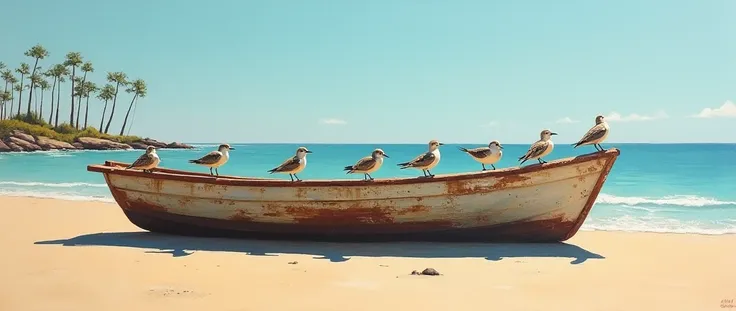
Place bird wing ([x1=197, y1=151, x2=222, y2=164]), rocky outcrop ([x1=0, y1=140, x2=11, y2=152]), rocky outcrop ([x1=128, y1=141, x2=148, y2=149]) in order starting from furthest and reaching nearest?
rocky outcrop ([x1=128, y1=141, x2=148, y2=149])
rocky outcrop ([x1=0, y1=140, x2=11, y2=152])
bird wing ([x1=197, y1=151, x2=222, y2=164])

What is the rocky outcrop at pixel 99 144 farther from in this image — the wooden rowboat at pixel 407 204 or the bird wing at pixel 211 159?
the wooden rowboat at pixel 407 204

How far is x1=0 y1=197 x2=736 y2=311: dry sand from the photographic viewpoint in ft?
15.2

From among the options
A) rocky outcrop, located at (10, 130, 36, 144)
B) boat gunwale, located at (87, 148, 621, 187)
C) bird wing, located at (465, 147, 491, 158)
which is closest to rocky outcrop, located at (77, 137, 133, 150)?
rocky outcrop, located at (10, 130, 36, 144)

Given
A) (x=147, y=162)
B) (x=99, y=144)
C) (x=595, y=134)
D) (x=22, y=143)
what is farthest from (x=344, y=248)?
(x=99, y=144)

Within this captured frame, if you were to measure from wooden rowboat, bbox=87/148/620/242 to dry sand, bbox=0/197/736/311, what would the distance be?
21 centimetres

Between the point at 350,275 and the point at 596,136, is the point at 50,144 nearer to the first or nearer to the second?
the point at 350,275

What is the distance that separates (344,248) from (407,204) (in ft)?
3.19

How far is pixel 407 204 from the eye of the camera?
690 centimetres

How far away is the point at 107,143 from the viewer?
5738cm

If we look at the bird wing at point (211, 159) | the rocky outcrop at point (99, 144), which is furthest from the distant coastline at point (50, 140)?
the bird wing at point (211, 159)

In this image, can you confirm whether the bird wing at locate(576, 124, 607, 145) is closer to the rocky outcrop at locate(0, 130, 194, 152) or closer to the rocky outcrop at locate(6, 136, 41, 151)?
the rocky outcrop at locate(0, 130, 194, 152)

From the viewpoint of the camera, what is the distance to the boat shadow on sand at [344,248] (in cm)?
655

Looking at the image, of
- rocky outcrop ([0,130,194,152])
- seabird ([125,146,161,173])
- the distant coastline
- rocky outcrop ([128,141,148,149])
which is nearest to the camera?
seabird ([125,146,161,173])

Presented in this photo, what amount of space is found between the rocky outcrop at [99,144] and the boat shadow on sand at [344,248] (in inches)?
2145
